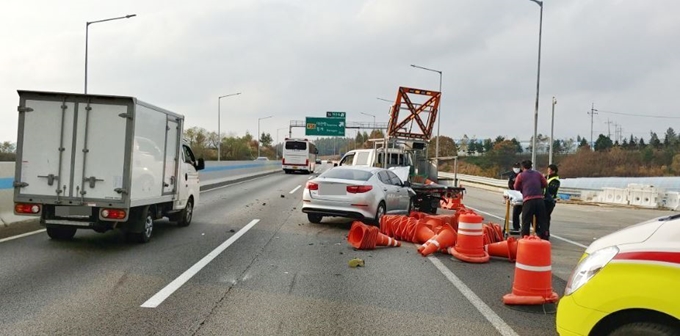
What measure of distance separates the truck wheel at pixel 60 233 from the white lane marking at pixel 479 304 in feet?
21.6

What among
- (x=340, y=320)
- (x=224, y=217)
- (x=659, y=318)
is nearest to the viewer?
(x=659, y=318)

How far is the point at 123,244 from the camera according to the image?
930 cm

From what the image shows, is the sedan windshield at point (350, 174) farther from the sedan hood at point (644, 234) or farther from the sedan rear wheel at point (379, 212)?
the sedan hood at point (644, 234)

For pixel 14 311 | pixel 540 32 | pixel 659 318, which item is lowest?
pixel 14 311

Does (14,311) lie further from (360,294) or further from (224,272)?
(360,294)

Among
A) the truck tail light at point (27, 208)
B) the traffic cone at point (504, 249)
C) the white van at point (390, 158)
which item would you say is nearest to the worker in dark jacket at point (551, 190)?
the traffic cone at point (504, 249)

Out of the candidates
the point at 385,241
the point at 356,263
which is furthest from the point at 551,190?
the point at 356,263

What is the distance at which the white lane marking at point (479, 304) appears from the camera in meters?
5.10

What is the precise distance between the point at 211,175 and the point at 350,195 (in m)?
17.7

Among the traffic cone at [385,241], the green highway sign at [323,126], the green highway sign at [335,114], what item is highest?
the green highway sign at [335,114]

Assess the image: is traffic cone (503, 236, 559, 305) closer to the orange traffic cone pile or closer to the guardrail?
the orange traffic cone pile

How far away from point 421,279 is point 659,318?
412 centimetres

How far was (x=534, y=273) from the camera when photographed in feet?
19.2

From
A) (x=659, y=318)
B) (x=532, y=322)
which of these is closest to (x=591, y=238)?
(x=532, y=322)
